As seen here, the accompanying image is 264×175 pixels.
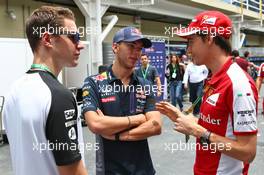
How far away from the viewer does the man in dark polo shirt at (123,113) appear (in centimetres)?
258

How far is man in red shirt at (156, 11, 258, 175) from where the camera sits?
2.01 m

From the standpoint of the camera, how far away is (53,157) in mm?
1685

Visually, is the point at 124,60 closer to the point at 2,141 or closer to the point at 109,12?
the point at 2,141

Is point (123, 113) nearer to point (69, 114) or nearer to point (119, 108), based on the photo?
point (119, 108)

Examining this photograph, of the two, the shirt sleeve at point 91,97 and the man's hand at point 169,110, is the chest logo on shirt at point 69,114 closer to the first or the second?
the man's hand at point 169,110

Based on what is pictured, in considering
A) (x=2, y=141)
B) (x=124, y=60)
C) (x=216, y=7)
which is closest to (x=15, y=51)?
(x=2, y=141)

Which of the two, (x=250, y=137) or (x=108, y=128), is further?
(x=108, y=128)

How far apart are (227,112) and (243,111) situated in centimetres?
10

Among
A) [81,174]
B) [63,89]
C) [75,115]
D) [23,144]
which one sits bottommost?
[81,174]

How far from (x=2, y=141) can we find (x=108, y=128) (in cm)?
567

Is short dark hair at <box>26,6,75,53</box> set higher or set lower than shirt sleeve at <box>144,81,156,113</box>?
higher

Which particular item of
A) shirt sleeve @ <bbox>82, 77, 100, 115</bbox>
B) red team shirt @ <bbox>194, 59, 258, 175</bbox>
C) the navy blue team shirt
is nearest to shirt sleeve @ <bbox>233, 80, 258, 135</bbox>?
red team shirt @ <bbox>194, 59, 258, 175</bbox>

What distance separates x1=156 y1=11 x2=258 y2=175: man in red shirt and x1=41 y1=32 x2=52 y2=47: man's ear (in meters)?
0.90

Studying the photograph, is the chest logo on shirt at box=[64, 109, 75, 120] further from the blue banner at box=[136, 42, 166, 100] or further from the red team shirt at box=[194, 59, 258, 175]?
the blue banner at box=[136, 42, 166, 100]
